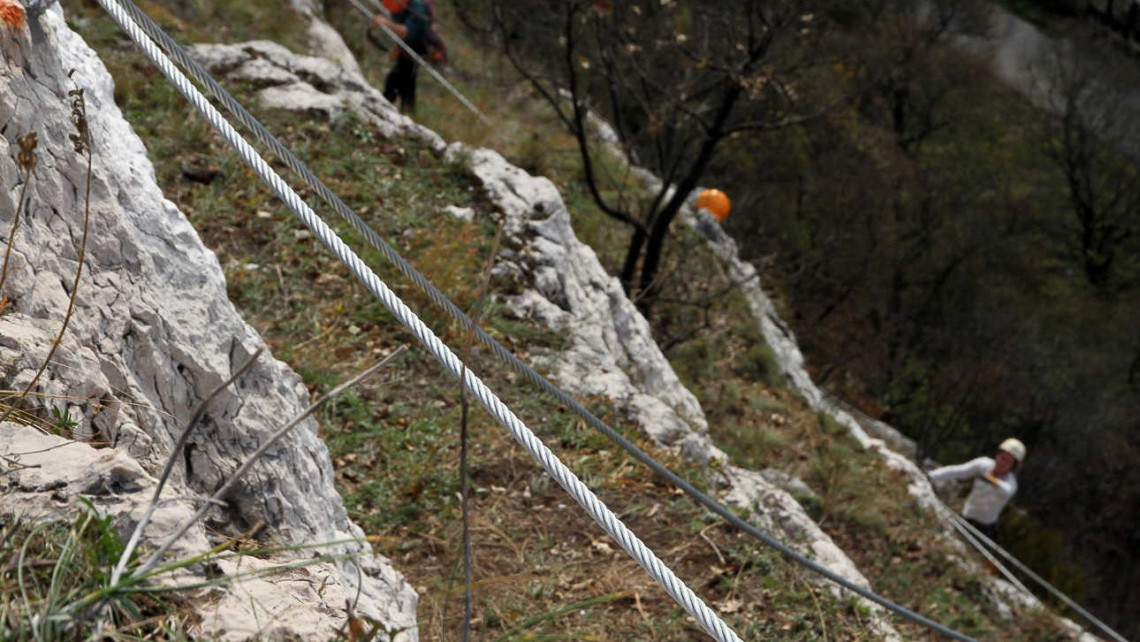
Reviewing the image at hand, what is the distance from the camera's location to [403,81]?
9023mm

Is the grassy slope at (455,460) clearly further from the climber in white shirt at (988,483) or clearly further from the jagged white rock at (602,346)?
the climber in white shirt at (988,483)

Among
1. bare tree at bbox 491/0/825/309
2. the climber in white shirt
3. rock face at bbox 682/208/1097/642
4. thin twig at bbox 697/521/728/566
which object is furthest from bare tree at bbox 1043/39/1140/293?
→ thin twig at bbox 697/521/728/566

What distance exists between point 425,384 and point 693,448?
141cm

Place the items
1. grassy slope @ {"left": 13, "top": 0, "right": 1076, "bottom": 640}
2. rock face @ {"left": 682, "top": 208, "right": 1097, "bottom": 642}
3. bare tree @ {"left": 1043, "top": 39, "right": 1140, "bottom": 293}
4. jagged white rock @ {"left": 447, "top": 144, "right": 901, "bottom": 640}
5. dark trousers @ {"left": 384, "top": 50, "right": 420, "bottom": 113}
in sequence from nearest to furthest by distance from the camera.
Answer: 1. grassy slope @ {"left": 13, "top": 0, "right": 1076, "bottom": 640}
2. jagged white rock @ {"left": 447, "top": 144, "right": 901, "bottom": 640}
3. rock face @ {"left": 682, "top": 208, "right": 1097, "bottom": 642}
4. dark trousers @ {"left": 384, "top": 50, "right": 420, "bottom": 113}
5. bare tree @ {"left": 1043, "top": 39, "right": 1140, "bottom": 293}

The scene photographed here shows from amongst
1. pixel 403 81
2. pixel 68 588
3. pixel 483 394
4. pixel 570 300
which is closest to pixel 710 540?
pixel 570 300

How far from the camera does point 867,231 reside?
18.6 m

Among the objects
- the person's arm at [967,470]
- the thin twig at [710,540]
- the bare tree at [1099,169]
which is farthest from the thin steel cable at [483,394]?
the bare tree at [1099,169]

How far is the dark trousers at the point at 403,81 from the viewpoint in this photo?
352 inches

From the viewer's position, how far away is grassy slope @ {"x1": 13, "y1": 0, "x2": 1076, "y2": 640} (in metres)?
3.69

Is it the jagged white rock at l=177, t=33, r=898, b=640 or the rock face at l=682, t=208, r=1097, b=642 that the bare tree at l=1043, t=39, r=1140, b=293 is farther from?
the jagged white rock at l=177, t=33, r=898, b=640

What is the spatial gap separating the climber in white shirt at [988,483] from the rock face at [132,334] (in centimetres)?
785

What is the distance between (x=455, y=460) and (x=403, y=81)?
5701mm

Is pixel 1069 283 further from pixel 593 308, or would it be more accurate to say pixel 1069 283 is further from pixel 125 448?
pixel 125 448

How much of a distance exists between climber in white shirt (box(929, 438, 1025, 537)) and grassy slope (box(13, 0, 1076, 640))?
1.76m
